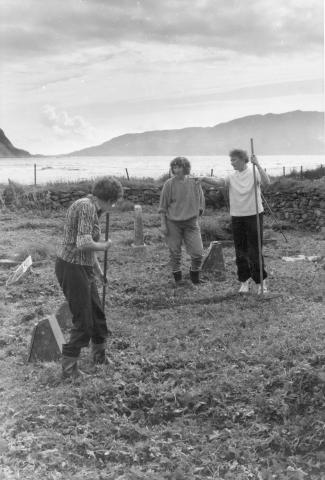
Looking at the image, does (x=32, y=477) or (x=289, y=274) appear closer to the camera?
(x=32, y=477)

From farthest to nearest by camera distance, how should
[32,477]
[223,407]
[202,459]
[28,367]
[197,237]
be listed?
[197,237]
[28,367]
[223,407]
[202,459]
[32,477]

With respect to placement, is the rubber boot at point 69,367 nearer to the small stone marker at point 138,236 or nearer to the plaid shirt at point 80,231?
the plaid shirt at point 80,231

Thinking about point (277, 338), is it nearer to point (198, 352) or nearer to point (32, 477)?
point (198, 352)

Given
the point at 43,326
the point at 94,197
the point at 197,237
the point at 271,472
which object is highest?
the point at 94,197

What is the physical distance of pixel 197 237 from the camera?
30.2 ft

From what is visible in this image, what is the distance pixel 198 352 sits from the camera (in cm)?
603

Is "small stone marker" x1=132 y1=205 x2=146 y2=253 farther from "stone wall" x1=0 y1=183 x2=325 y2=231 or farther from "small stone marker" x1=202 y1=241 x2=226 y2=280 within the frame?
"stone wall" x1=0 y1=183 x2=325 y2=231

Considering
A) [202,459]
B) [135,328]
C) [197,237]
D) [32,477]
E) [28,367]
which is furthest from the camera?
[197,237]

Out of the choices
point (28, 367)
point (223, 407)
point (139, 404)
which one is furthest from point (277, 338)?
point (28, 367)

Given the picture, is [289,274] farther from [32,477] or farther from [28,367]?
[32,477]

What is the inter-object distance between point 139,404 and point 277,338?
1.94 m

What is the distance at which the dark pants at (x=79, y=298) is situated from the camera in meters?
5.25

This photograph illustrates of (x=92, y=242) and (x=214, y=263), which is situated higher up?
(x=92, y=242)

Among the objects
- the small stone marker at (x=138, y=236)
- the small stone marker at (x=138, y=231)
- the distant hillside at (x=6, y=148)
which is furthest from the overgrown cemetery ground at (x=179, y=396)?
the distant hillside at (x=6, y=148)
